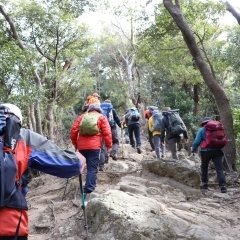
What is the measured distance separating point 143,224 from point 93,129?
2.19 meters

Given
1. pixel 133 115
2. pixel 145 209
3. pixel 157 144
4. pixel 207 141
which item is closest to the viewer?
pixel 145 209

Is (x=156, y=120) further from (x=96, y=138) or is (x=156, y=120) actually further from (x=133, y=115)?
(x=96, y=138)

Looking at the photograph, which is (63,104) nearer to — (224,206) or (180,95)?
(180,95)

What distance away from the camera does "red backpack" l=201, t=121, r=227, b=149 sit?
7.05m

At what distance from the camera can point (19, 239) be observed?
2.55 metres

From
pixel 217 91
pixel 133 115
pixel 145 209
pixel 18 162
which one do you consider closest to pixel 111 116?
pixel 133 115

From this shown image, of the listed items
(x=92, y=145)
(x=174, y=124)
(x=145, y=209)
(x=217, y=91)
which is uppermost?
(x=217, y=91)

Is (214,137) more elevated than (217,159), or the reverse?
(214,137)

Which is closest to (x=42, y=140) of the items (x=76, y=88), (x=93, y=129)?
(x=93, y=129)

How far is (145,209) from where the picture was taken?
15.2 feet

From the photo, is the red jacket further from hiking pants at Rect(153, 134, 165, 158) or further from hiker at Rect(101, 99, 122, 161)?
hiking pants at Rect(153, 134, 165, 158)

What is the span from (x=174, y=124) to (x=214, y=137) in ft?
6.22

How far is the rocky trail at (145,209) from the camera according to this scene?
4.27 metres

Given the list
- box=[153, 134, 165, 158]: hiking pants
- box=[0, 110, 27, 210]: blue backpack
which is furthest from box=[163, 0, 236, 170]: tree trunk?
box=[0, 110, 27, 210]: blue backpack
